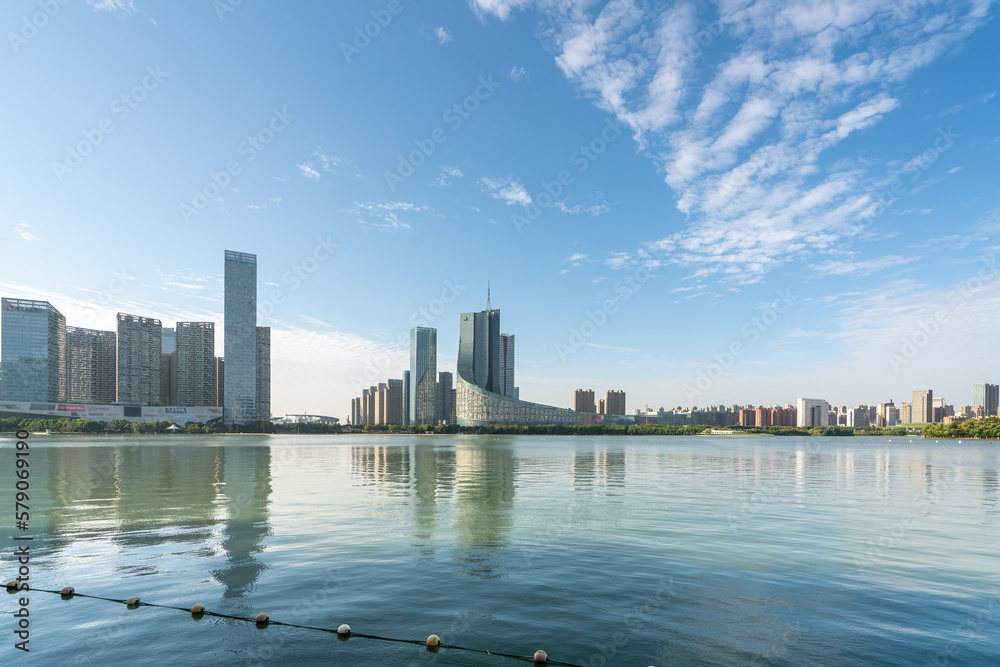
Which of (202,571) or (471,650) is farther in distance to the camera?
(202,571)

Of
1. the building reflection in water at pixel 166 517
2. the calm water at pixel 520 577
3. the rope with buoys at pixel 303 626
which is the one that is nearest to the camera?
the rope with buoys at pixel 303 626

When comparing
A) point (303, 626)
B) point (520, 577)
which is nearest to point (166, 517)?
point (303, 626)

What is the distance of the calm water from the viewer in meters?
12.5

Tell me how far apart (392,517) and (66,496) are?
1077 inches

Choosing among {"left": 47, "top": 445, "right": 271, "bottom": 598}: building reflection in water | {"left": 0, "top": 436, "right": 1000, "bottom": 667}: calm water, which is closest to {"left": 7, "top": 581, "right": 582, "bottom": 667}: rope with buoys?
{"left": 0, "top": 436, "right": 1000, "bottom": 667}: calm water

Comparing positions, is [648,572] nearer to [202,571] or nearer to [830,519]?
[202,571]

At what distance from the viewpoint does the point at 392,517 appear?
2988 cm

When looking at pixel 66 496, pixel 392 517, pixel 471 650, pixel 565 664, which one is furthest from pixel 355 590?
pixel 66 496

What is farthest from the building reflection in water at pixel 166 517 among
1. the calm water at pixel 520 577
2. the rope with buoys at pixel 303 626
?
the rope with buoys at pixel 303 626

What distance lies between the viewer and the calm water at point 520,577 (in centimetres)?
1253

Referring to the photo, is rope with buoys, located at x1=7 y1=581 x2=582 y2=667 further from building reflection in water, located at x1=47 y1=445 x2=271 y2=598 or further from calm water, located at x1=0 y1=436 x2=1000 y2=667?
building reflection in water, located at x1=47 y1=445 x2=271 y2=598

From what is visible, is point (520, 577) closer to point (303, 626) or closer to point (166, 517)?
point (303, 626)

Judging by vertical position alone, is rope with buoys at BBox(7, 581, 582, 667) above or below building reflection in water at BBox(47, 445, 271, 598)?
above

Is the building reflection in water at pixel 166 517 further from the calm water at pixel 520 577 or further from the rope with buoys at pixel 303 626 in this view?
the rope with buoys at pixel 303 626
